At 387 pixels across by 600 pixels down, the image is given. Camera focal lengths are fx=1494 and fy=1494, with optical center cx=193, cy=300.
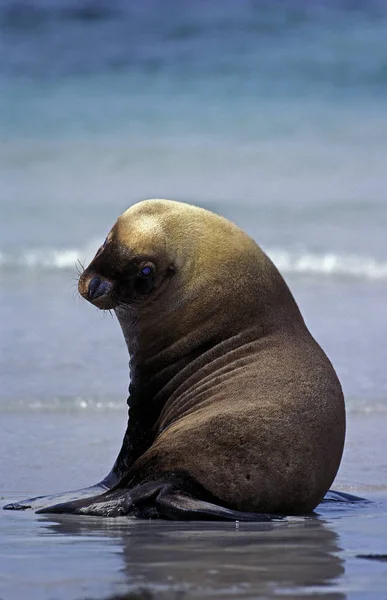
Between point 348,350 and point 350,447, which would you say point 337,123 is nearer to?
point 348,350

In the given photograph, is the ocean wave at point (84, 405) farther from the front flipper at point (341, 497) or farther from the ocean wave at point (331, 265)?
the ocean wave at point (331, 265)

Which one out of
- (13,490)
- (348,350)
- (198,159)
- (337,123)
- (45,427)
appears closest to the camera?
(13,490)

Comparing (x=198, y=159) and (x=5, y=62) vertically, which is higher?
(x=5, y=62)

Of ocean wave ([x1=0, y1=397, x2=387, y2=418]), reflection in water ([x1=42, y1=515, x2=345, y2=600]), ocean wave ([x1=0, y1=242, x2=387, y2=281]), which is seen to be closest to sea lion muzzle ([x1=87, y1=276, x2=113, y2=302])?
reflection in water ([x1=42, y1=515, x2=345, y2=600])

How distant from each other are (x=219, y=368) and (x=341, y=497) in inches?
33.2

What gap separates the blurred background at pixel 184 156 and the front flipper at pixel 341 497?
3628mm

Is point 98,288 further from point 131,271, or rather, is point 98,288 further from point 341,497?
point 341,497

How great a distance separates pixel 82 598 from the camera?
13.3 feet

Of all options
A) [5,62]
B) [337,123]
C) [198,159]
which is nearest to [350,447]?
[198,159]

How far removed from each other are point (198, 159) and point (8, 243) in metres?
7.41

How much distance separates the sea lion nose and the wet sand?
105cm

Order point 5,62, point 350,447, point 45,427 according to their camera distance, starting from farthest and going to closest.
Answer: point 5,62 < point 45,427 < point 350,447

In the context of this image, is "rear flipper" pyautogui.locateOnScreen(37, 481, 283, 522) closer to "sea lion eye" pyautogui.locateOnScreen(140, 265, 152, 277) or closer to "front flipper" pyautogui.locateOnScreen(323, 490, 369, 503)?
"front flipper" pyautogui.locateOnScreen(323, 490, 369, 503)

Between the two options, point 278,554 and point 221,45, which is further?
point 221,45
